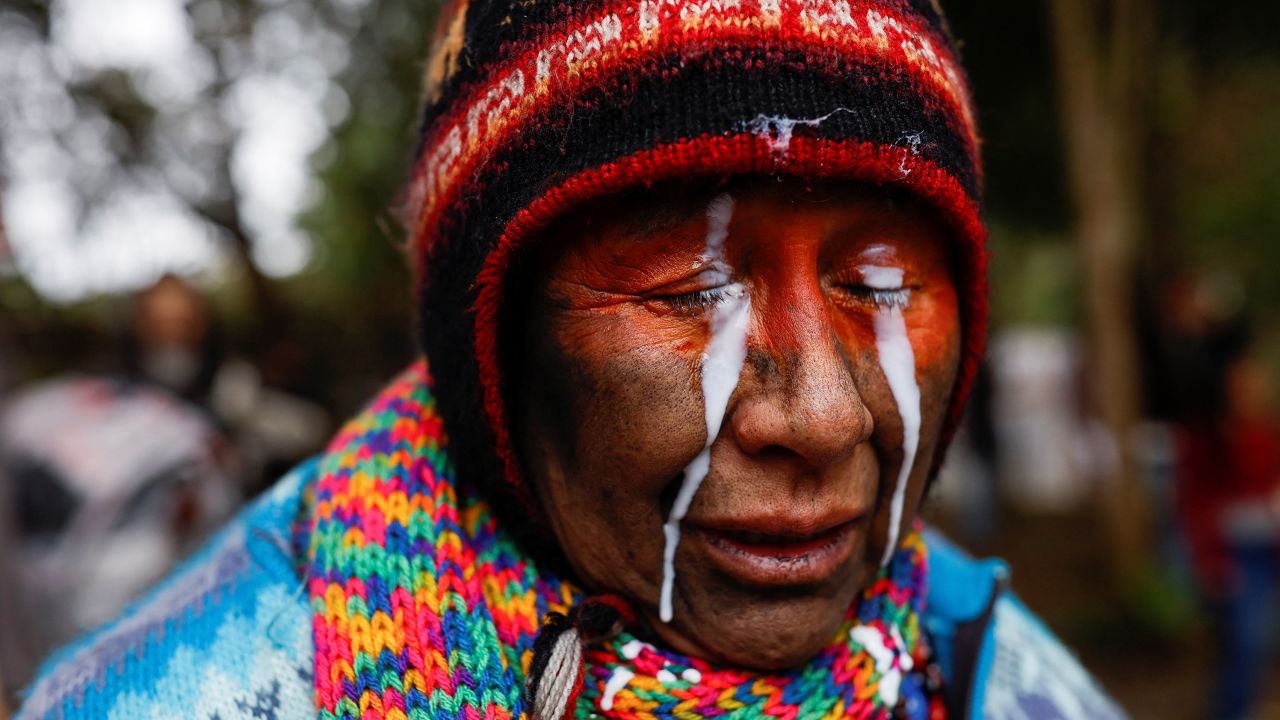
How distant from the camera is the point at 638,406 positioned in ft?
3.79

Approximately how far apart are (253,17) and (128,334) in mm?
3328

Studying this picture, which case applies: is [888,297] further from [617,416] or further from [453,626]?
[453,626]

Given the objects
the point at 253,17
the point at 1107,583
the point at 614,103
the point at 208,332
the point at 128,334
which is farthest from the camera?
the point at 253,17

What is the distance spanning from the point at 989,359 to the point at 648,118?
4.93 meters

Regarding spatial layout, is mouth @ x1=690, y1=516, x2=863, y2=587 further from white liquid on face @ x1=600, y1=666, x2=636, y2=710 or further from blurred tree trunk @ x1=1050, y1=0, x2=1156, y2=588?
blurred tree trunk @ x1=1050, y1=0, x2=1156, y2=588

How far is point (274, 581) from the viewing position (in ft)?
4.14

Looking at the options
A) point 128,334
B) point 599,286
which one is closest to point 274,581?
point 599,286

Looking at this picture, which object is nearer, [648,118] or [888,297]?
[648,118]

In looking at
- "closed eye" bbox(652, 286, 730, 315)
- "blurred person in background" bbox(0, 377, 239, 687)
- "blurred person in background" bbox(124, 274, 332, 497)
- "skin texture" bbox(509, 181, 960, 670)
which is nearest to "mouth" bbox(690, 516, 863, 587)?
"skin texture" bbox(509, 181, 960, 670)

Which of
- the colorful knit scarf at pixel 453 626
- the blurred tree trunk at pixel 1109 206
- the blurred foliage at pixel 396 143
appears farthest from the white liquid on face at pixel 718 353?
the blurred tree trunk at pixel 1109 206

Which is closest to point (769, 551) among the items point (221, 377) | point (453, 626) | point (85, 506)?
point (453, 626)

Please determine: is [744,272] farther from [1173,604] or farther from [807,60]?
[1173,604]

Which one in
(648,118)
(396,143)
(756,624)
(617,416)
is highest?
(396,143)

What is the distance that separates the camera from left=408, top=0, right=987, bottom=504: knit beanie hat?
3.66 feet
